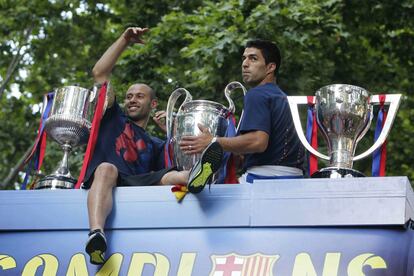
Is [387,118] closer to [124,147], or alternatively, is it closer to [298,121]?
[298,121]

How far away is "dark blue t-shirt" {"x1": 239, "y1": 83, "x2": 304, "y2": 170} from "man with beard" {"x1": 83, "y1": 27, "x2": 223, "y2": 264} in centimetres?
57

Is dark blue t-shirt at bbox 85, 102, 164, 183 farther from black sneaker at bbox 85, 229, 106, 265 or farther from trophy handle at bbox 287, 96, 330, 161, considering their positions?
trophy handle at bbox 287, 96, 330, 161

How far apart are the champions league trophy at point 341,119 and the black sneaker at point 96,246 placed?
4.95ft

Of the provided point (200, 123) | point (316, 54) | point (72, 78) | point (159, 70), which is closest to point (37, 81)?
point (72, 78)

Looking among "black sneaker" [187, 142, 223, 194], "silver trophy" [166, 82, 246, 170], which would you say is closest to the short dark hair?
"silver trophy" [166, 82, 246, 170]

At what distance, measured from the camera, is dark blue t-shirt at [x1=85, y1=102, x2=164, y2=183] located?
720 centimetres

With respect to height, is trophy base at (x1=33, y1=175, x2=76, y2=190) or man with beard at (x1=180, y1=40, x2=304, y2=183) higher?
man with beard at (x1=180, y1=40, x2=304, y2=183)

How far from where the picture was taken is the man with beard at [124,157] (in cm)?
629

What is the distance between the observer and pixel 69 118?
7562 millimetres

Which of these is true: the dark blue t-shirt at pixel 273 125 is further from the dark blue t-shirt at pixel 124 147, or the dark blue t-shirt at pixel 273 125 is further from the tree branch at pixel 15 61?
the tree branch at pixel 15 61

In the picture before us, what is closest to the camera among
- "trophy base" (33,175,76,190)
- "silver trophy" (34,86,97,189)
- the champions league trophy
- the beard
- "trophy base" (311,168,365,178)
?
"trophy base" (311,168,365,178)

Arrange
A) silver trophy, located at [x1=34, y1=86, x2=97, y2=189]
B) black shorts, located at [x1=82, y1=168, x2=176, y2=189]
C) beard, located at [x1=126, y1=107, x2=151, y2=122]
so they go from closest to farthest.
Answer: black shorts, located at [x1=82, y1=168, x2=176, y2=189] → silver trophy, located at [x1=34, y1=86, x2=97, y2=189] → beard, located at [x1=126, y1=107, x2=151, y2=122]

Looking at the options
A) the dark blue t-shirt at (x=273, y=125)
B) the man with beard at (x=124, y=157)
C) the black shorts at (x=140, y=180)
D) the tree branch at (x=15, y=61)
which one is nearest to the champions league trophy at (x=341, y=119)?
the dark blue t-shirt at (x=273, y=125)

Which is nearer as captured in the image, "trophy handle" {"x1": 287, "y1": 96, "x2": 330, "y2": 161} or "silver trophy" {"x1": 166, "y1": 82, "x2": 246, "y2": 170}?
"trophy handle" {"x1": 287, "y1": 96, "x2": 330, "y2": 161}
